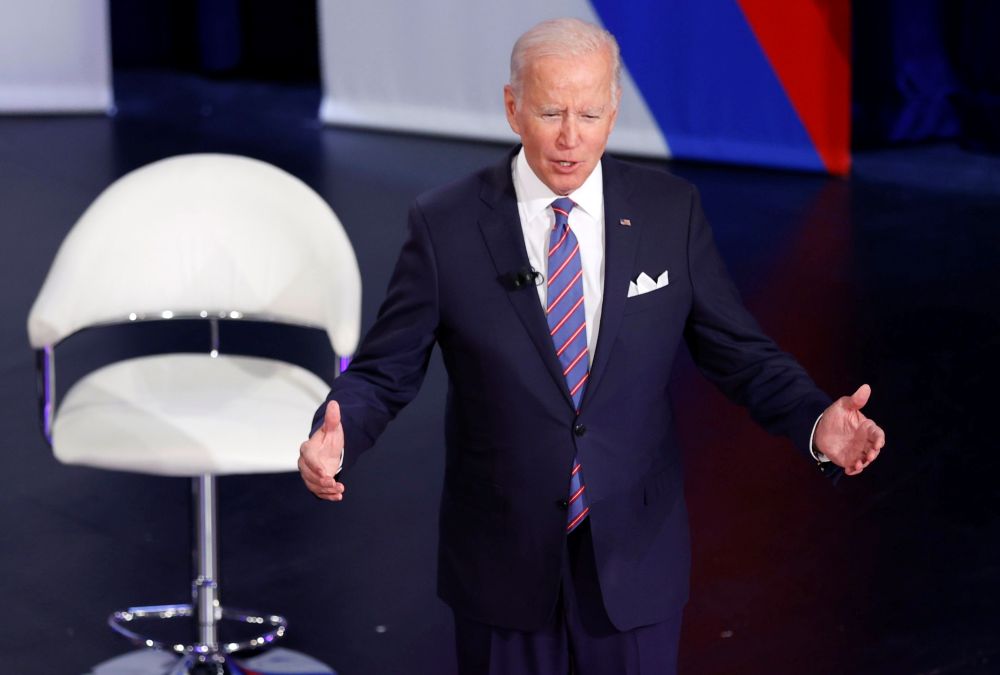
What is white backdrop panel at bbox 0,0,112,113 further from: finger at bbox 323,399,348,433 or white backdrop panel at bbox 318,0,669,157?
finger at bbox 323,399,348,433

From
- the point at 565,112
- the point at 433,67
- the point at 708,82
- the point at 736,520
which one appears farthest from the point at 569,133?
the point at 433,67

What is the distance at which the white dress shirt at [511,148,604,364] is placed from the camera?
2121 millimetres

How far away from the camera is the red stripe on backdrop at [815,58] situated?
790 cm

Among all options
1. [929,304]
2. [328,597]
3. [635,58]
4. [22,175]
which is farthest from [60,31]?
[328,597]

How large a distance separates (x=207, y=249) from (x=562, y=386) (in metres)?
1.57

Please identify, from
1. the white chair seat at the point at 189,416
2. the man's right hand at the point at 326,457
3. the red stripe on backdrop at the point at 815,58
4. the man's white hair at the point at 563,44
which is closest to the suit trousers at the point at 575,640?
the man's right hand at the point at 326,457

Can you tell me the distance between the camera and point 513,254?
2104 mm

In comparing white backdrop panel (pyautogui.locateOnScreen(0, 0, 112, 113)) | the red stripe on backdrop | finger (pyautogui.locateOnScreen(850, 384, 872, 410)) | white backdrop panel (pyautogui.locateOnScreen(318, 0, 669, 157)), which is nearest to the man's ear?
finger (pyautogui.locateOnScreen(850, 384, 872, 410))

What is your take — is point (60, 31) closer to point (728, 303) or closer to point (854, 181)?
point (854, 181)

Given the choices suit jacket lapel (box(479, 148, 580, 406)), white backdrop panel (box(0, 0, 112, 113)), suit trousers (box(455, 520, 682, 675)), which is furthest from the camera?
white backdrop panel (box(0, 0, 112, 113))

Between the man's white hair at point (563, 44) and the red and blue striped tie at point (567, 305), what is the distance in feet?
0.63

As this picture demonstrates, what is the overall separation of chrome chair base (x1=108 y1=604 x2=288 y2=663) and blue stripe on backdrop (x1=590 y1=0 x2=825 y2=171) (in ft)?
17.9

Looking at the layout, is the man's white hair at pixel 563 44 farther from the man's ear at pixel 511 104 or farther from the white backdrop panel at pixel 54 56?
the white backdrop panel at pixel 54 56

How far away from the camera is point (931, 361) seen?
5160 millimetres
